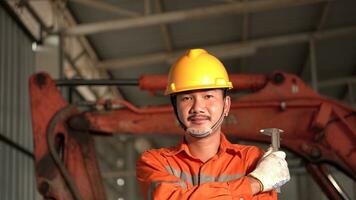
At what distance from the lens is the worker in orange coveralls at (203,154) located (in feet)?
10.8

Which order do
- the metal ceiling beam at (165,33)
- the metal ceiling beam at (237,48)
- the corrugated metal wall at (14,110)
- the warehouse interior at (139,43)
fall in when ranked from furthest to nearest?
the metal ceiling beam at (237,48) → the metal ceiling beam at (165,33) → the warehouse interior at (139,43) → the corrugated metal wall at (14,110)

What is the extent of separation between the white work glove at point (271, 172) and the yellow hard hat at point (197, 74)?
48 cm

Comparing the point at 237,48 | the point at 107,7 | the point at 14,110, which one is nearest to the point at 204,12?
the point at 107,7

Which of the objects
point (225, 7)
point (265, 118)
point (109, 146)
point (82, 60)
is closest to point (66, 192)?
point (265, 118)

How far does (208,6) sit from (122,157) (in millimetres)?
8594

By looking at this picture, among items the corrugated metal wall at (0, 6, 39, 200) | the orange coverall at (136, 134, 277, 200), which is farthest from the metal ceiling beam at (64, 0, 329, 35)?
the orange coverall at (136, 134, 277, 200)

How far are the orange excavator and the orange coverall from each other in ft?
9.94

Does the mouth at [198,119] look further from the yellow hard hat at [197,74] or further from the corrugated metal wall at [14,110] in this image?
the corrugated metal wall at [14,110]

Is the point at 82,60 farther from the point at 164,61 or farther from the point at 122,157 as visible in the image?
the point at 122,157

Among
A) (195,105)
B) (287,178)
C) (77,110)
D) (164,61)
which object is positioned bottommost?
(287,178)

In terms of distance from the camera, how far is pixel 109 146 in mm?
18766

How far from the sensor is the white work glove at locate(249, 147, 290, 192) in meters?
3.25

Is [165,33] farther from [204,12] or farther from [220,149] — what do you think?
[220,149]

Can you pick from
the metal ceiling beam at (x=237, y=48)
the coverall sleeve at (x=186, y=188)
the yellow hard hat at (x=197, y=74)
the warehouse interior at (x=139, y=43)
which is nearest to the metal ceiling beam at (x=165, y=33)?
the warehouse interior at (x=139, y=43)
